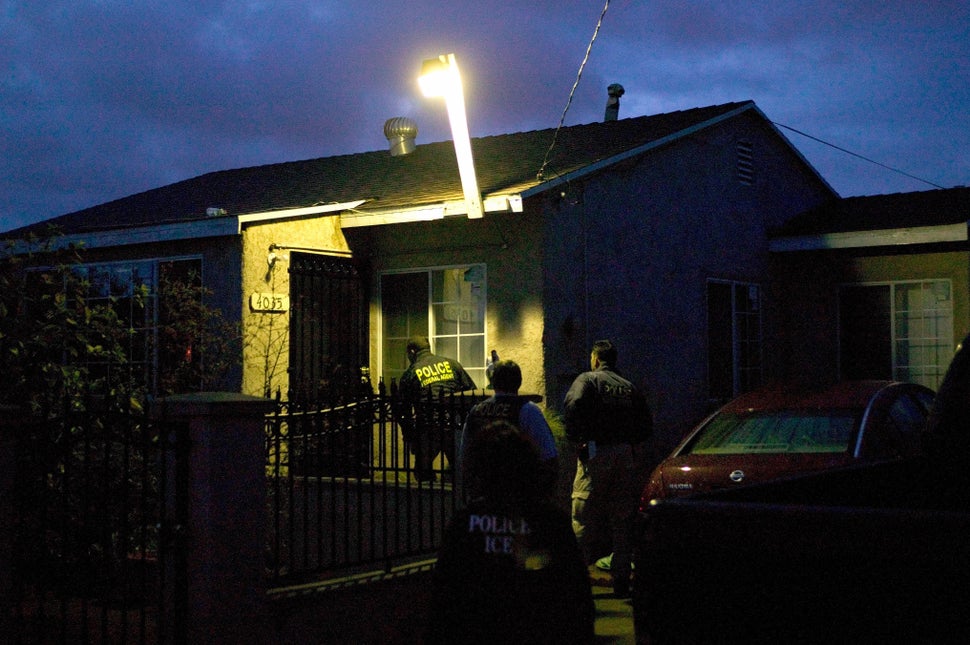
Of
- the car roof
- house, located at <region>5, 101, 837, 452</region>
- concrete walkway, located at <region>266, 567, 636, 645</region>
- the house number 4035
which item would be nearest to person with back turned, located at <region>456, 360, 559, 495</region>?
concrete walkway, located at <region>266, 567, 636, 645</region>

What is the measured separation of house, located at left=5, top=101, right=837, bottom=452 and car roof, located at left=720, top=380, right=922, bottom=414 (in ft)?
8.35

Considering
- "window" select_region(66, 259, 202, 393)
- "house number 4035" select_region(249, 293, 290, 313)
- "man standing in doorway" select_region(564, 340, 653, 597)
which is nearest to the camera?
"man standing in doorway" select_region(564, 340, 653, 597)

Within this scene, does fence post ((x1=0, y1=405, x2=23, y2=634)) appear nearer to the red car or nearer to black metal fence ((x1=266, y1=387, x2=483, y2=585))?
black metal fence ((x1=266, y1=387, x2=483, y2=585))

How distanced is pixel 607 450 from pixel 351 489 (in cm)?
230

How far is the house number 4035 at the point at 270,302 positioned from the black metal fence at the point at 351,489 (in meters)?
1.39

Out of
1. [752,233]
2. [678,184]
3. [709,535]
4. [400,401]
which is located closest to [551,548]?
[709,535]

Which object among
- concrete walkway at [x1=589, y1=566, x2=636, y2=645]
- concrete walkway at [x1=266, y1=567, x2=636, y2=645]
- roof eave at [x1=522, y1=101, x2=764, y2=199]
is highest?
roof eave at [x1=522, y1=101, x2=764, y2=199]

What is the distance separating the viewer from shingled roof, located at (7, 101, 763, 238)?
11.2 metres

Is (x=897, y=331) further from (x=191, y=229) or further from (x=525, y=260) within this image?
(x=191, y=229)

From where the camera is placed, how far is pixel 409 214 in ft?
34.9

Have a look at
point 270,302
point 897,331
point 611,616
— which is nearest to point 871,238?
point 897,331

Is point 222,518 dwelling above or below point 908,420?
below

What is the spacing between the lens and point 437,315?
452 inches

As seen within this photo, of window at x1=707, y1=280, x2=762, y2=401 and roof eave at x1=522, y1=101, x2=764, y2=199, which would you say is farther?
window at x1=707, y1=280, x2=762, y2=401
